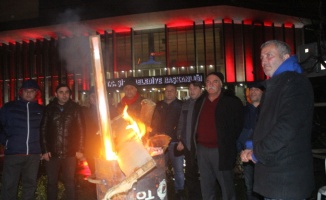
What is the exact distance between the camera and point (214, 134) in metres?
4.36

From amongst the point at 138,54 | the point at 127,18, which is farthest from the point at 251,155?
the point at 138,54

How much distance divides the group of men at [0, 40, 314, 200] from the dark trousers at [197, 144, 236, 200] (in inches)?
0.5

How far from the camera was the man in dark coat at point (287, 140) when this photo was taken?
2.33 m

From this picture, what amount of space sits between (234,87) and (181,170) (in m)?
12.9

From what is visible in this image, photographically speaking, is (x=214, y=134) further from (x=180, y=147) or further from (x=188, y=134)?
(x=180, y=147)

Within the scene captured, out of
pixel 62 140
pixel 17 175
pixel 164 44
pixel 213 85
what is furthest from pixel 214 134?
pixel 164 44

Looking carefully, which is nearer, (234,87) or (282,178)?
(282,178)

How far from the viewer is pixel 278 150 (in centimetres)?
235

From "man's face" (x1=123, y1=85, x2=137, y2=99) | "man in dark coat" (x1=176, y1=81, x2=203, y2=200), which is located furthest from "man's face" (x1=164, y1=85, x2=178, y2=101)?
"man's face" (x1=123, y1=85, x2=137, y2=99)

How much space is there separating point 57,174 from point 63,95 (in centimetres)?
138

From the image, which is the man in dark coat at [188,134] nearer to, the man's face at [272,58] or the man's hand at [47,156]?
the man's hand at [47,156]

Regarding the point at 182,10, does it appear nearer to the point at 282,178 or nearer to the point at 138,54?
the point at 138,54

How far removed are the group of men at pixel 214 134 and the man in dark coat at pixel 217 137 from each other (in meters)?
0.01

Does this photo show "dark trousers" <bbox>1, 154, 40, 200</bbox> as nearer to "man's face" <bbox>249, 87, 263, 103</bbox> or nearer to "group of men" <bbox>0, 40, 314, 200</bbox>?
"group of men" <bbox>0, 40, 314, 200</bbox>
